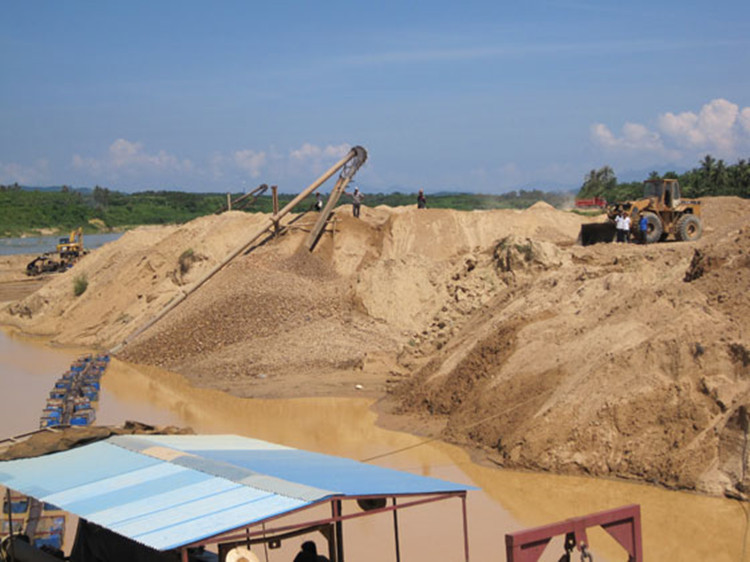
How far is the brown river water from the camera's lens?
381 inches

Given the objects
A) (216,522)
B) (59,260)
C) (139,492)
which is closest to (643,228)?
(139,492)

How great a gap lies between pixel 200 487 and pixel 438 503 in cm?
490

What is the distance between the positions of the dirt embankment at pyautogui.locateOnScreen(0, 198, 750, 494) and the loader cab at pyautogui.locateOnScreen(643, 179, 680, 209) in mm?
3711

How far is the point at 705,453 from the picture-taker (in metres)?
11.3

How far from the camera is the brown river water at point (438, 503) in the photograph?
969 cm

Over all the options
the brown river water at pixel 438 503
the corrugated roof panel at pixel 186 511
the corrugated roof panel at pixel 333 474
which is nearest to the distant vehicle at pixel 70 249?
the brown river water at pixel 438 503

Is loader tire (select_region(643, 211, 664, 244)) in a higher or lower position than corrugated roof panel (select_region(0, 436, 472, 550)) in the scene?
higher

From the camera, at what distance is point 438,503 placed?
36.0 feet

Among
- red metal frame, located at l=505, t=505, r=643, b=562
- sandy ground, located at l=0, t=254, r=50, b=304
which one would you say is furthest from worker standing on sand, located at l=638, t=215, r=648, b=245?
sandy ground, located at l=0, t=254, r=50, b=304

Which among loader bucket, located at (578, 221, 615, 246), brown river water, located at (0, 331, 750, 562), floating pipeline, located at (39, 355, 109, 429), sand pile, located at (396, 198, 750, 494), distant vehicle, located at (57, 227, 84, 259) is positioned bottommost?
brown river water, located at (0, 331, 750, 562)

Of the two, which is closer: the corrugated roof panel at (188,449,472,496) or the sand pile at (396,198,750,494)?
the corrugated roof panel at (188,449,472,496)

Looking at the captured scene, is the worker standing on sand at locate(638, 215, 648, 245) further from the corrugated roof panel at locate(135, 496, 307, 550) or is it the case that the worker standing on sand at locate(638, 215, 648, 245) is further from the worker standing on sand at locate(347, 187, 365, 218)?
the corrugated roof panel at locate(135, 496, 307, 550)

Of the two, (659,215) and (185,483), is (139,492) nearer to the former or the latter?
(185,483)

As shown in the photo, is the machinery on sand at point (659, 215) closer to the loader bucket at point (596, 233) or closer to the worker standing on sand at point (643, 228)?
the loader bucket at point (596, 233)
